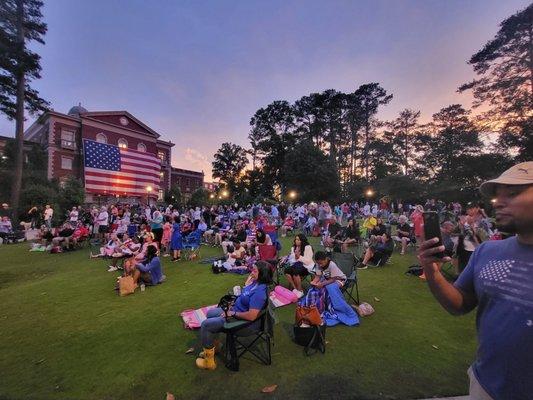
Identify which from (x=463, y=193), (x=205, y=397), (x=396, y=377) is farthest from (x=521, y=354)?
(x=463, y=193)

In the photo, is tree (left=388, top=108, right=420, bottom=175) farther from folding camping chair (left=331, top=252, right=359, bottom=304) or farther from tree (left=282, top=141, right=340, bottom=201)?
folding camping chair (left=331, top=252, right=359, bottom=304)

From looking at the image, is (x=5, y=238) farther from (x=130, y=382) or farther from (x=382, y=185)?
(x=382, y=185)

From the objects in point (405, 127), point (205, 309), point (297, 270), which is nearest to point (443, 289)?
point (205, 309)

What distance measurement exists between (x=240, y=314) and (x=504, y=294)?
3549mm

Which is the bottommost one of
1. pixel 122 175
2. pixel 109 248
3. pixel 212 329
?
pixel 212 329

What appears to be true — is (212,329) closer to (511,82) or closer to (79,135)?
(511,82)

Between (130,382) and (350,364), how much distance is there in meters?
2.99

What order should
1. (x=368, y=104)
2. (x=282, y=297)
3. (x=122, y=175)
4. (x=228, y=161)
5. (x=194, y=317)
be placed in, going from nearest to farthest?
(x=194, y=317)
(x=282, y=297)
(x=122, y=175)
(x=368, y=104)
(x=228, y=161)

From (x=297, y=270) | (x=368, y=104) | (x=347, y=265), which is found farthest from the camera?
(x=368, y=104)

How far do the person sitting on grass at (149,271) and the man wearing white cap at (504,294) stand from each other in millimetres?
8055

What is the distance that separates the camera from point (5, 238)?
17.5 meters

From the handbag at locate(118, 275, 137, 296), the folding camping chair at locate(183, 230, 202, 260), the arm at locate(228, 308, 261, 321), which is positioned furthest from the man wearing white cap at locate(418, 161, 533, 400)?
the folding camping chair at locate(183, 230, 202, 260)

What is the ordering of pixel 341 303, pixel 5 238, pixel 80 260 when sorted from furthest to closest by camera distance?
pixel 5 238 → pixel 80 260 → pixel 341 303

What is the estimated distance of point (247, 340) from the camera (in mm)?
5031
